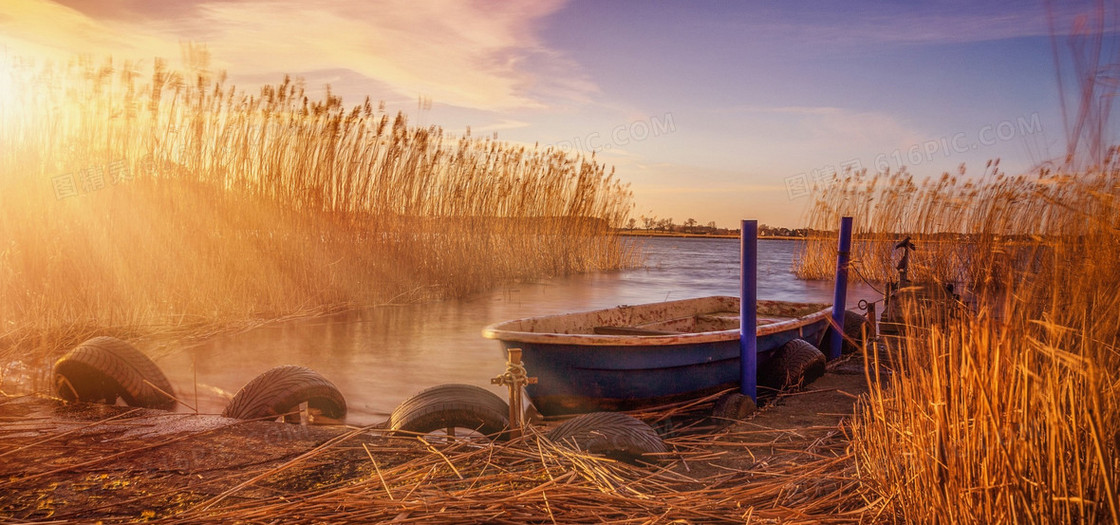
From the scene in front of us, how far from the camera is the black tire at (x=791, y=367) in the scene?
5770 millimetres

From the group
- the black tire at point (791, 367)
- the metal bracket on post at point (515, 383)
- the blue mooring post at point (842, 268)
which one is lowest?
the black tire at point (791, 367)

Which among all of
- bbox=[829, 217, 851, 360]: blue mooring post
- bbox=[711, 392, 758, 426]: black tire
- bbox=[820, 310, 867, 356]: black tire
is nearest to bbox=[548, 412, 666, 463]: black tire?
bbox=[711, 392, 758, 426]: black tire

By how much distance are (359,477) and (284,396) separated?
56.6 inches

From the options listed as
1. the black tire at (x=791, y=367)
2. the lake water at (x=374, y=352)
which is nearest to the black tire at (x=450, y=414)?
the lake water at (x=374, y=352)

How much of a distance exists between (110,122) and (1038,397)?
8.21 m

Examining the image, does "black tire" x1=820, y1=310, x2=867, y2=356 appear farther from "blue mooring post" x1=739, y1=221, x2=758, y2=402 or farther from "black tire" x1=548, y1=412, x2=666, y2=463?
"black tire" x1=548, y1=412, x2=666, y2=463

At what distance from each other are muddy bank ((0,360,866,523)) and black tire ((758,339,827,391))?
1.59 m

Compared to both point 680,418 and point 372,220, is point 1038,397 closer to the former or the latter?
point 680,418

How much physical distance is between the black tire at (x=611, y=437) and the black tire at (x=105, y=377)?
9.62 feet

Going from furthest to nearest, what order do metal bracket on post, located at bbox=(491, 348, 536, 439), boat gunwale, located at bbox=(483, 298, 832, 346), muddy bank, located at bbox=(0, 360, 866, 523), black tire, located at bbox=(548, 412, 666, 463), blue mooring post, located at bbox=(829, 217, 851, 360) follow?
1. blue mooring post, located at bbox=(829, 217, 851, 360)
2. boat gunwale, located at bbox=(483, 298, 832, 346)
3. metal bracket on post, located at bbox=(491, 348, 536, 439)
4. black tire, located at bbox=(548, 412, 666, 463)
5. muddy bank, located at bbox=(0, 360, 866, 523)

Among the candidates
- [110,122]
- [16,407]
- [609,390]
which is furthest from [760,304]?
[110,122]

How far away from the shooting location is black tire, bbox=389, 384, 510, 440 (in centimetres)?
372

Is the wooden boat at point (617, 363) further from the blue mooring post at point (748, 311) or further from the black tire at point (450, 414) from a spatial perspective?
the black tire at point (450, 414)

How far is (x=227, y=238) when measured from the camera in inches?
304
